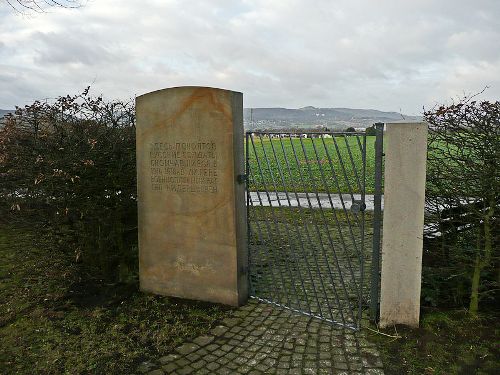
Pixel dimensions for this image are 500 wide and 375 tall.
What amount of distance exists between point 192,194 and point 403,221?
7.65 ft

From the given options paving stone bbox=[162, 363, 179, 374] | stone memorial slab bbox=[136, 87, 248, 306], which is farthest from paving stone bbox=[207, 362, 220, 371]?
stone memorial slab bbox=[136, 87, 248, 306]

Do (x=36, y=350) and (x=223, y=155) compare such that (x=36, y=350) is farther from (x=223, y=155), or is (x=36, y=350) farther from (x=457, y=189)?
(x=457, y=189)

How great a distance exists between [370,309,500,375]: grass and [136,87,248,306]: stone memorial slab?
5.95 feet

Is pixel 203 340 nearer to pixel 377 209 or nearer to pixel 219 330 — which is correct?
pixel 219 330

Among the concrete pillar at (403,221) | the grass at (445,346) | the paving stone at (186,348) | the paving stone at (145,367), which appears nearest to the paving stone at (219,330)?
the paving stone at (186,348)

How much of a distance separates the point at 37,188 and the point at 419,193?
424 cm

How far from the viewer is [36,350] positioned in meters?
3.82

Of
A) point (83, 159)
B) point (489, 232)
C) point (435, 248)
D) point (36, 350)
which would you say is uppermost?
point (83, 159)

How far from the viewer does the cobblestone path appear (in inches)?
136

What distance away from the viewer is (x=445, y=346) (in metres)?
3.65

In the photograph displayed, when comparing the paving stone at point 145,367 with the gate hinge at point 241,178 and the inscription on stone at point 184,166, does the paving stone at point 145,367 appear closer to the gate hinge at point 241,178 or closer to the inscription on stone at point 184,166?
the inscription on stone at point 184,166

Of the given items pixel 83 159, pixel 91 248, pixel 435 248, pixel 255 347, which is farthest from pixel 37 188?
pixel 435 248

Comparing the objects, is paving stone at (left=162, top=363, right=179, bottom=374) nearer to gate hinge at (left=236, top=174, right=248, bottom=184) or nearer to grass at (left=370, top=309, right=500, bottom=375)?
grass at (left=370, top=309, right=500, bottom=375)

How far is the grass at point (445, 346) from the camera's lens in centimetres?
337
